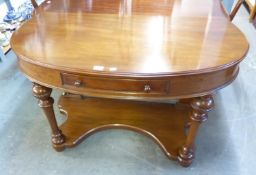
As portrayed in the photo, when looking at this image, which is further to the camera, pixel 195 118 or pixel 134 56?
pixel 195 118

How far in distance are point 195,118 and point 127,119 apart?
0.52 metres

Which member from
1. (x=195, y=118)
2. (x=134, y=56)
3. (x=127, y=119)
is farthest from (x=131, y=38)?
(x=127, y=119)

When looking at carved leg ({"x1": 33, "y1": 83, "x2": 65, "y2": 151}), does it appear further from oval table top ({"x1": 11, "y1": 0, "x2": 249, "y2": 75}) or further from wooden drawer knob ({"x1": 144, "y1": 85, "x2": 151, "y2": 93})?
wooden drawer knob ({"x1": 144, "y1": 85, "x2": 151, "y2": 93})

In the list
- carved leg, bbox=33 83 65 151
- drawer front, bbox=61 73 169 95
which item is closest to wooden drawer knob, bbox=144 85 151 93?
drawer front, bbox=61 73 169 95

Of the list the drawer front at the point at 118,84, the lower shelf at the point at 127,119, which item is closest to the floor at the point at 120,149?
the lower shelf at the point at 127,119

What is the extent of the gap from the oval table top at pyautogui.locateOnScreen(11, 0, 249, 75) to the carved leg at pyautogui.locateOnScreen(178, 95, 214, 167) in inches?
6.4

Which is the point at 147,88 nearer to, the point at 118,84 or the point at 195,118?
the point at 118,84

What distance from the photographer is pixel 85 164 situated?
50.1 inches

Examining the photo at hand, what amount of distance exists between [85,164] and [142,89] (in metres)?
0.66

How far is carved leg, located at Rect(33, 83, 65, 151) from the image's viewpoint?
1.00 metres

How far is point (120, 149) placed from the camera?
4.46 feet

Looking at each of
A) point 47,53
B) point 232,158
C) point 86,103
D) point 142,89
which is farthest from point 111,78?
point 232,158

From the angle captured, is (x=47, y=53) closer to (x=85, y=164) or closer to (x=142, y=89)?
(x=142, y=89)

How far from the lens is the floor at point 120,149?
1.25m
